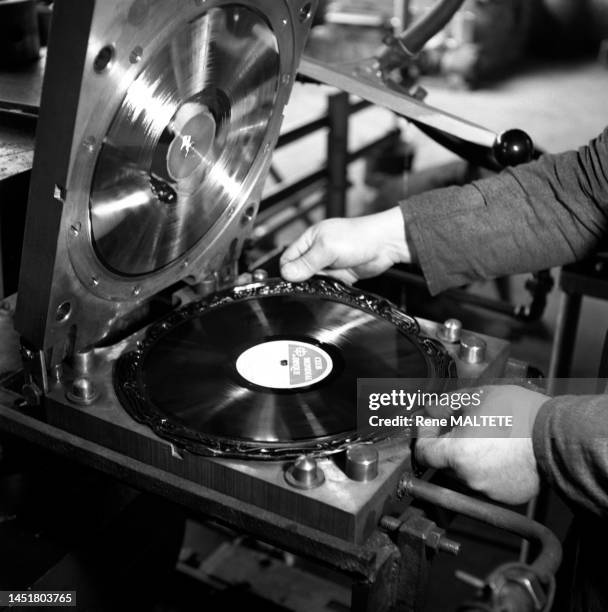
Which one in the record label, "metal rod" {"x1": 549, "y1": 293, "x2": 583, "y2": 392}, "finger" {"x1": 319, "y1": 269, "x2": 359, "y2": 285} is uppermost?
"finger" {"x1": 319, "y1": 269, "x2": 359, "y2": 285}

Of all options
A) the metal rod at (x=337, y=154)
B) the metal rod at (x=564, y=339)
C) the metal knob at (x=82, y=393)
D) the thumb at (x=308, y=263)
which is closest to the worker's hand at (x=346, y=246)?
the thumb at (x=308, y=263)

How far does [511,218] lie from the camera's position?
1.26m

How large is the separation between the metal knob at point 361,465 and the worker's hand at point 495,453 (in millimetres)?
91

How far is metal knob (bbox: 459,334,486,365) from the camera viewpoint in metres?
1.09

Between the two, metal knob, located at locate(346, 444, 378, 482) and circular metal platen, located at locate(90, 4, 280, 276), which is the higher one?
circular metal platen, located at locate(90, 4, 280, 276)

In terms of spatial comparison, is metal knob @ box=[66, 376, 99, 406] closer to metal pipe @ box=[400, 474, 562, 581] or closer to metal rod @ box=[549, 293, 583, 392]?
metal pipe @ box=[400, 474, 562, 581]

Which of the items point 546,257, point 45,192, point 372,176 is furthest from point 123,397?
point 372,176

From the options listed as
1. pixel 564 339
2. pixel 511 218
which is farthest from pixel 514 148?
pixel 564 339

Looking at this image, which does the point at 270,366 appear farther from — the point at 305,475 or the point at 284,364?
the point at 305,475

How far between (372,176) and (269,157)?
2.76 metres

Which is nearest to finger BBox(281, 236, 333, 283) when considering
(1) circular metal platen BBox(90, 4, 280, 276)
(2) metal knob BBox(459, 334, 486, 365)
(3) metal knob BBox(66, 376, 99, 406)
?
(1) circular metal platen BBox(90, 4, 280, 276)

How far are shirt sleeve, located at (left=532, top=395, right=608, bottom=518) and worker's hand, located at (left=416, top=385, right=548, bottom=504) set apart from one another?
24 millimetres

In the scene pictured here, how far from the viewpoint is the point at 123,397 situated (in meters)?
1.00

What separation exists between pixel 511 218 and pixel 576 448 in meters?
0.49
